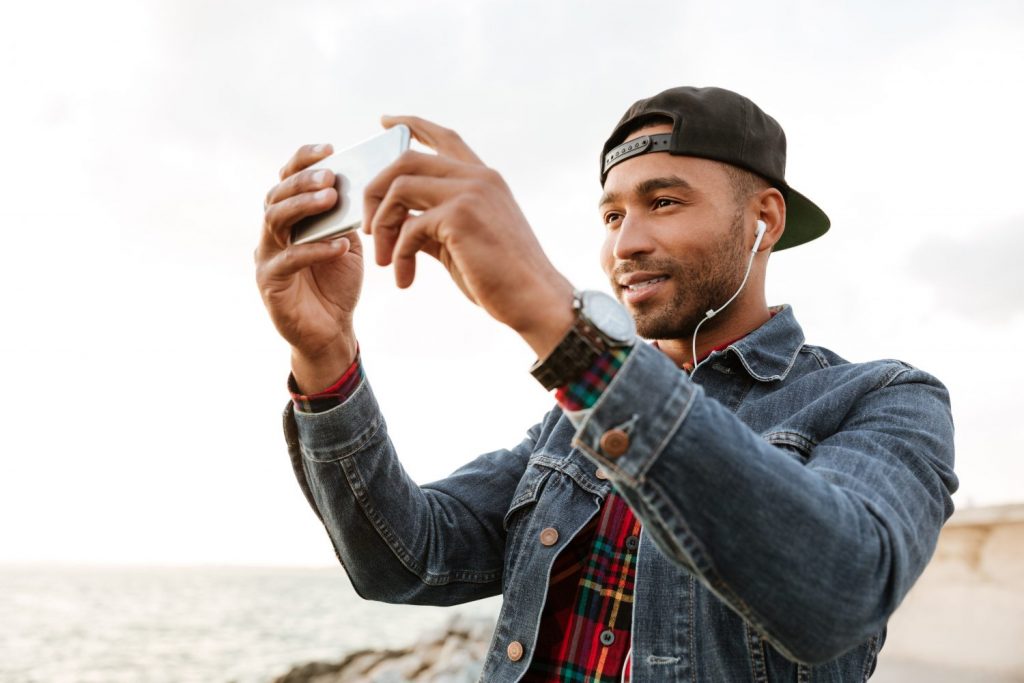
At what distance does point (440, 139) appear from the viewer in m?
1.41

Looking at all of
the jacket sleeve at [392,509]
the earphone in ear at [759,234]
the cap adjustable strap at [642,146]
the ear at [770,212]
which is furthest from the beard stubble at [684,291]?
the jacket sleeve at [392,509]

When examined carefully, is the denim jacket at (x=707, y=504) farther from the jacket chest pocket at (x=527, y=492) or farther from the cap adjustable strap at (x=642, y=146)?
the cap adjustable strap at (x=642, y=146)

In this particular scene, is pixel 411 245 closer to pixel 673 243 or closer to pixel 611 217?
pixel 673 243

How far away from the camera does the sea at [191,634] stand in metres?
18.5

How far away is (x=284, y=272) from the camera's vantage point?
181 centimetres

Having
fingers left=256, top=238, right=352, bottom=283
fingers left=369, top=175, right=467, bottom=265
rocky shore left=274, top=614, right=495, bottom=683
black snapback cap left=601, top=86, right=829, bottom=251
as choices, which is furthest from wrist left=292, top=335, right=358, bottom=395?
rocky shore left=274, top=614, right=495, bottom=683

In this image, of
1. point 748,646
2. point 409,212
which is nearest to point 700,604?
point 748,646

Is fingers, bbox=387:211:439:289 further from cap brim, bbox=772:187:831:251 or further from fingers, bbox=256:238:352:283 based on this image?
cap brim, bbox=772:187:831:251

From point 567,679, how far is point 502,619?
241 mm

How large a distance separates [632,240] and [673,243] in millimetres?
126

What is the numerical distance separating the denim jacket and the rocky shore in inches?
363

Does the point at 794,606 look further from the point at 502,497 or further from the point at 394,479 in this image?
the point at 502,497

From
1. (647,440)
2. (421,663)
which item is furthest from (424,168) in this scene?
(421,663)

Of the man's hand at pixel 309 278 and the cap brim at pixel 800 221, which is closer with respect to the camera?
the man's hand at pixel 309 278
